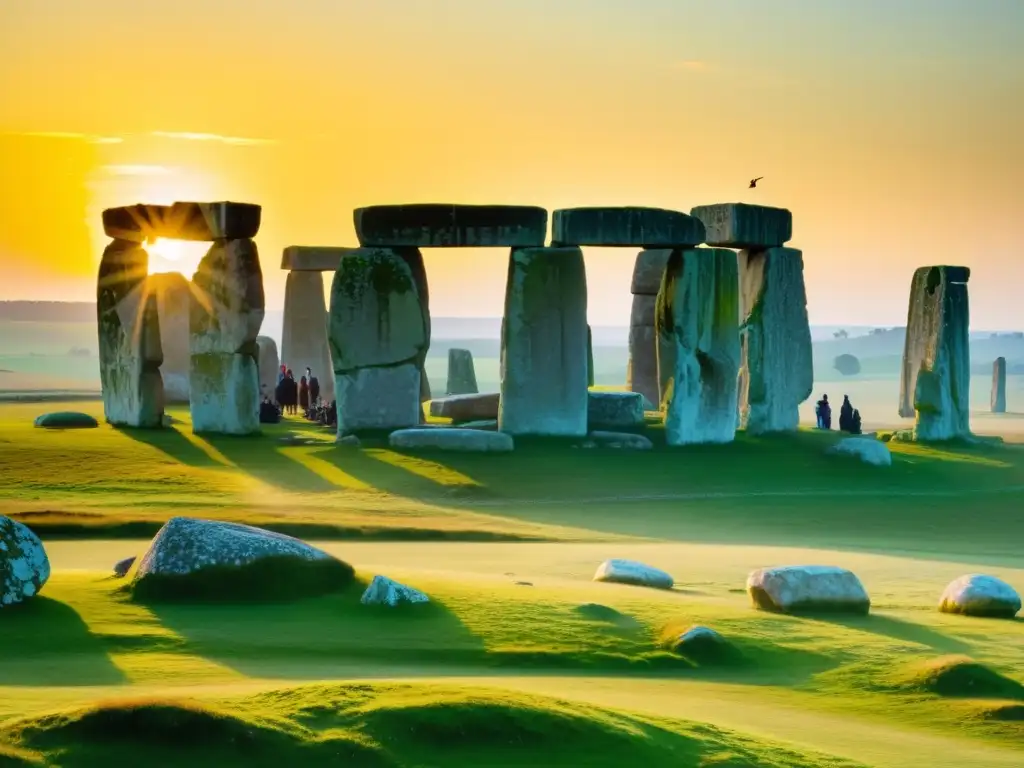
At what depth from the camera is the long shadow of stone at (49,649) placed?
12445 millimetres

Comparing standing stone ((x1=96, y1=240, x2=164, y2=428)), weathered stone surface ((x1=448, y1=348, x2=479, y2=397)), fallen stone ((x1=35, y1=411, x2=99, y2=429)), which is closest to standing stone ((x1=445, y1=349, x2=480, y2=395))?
weathered stone surface ((x1=448, y1=348, x2=479, y2=397))

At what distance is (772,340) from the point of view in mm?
35969

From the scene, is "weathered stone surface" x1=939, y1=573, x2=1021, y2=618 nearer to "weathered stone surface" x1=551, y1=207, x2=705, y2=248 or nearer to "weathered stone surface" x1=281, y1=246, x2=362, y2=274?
"weathered stone surface" x1=551, y1=207, x2=705, y2=248

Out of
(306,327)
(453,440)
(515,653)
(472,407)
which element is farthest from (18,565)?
(306,327)

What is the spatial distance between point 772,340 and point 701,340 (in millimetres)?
3470

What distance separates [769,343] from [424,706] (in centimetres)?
2551

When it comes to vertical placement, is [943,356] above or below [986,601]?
above

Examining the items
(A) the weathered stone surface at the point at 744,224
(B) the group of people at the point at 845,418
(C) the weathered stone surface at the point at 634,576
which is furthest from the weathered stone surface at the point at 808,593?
(B) the group of people at the point at 845,418

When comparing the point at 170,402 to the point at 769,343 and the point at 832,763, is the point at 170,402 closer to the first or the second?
the point at 769,343

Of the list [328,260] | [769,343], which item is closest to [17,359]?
[328,260]

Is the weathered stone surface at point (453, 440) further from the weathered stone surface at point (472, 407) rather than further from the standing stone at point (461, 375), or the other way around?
the standing stone at point (461, 375)

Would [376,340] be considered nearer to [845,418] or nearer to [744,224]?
[744,224]

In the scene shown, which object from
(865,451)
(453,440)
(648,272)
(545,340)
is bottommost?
(865,451)

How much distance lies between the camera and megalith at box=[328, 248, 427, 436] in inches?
1286
